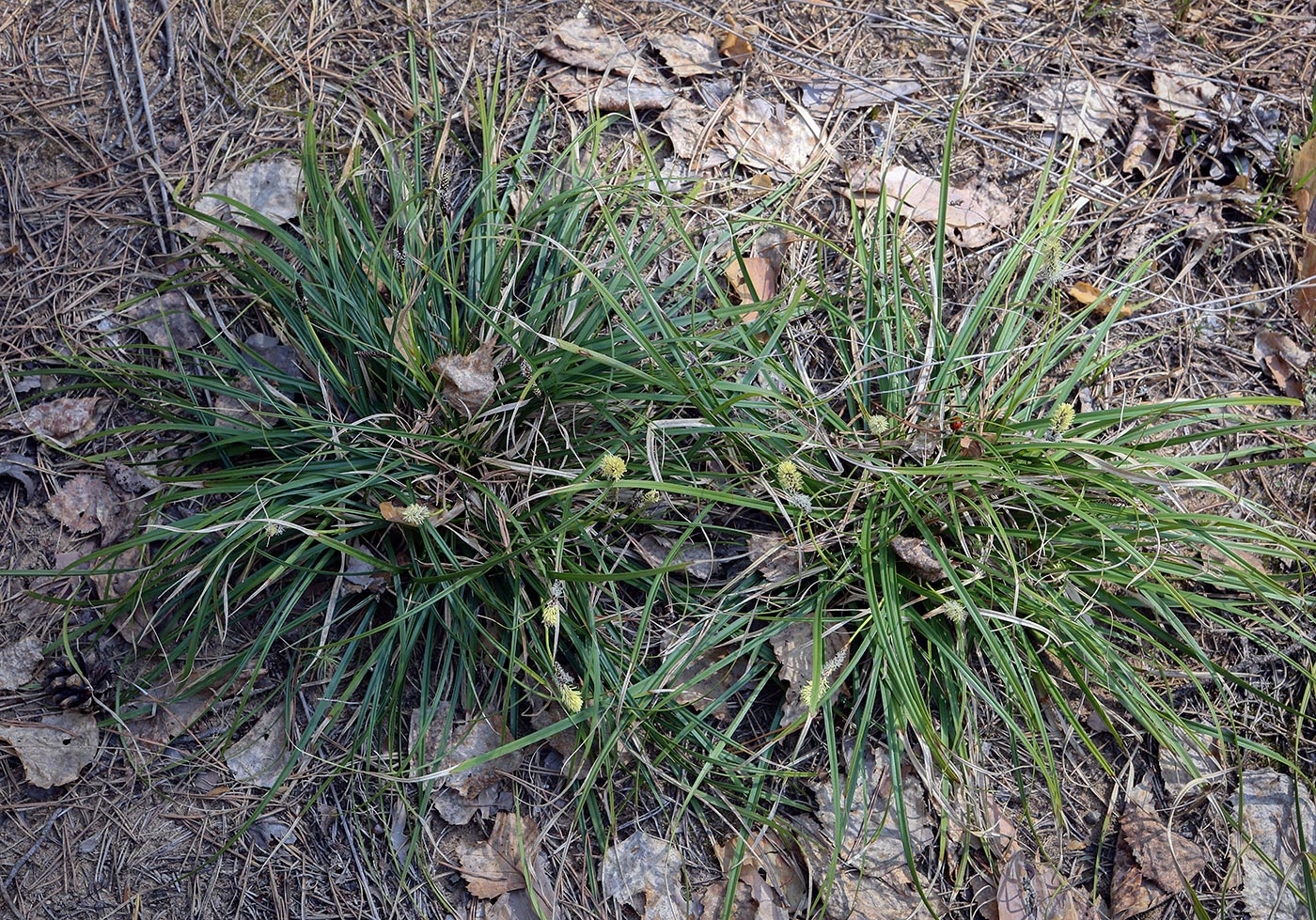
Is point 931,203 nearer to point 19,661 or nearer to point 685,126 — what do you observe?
point 685,126

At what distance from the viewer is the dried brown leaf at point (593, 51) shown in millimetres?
2498

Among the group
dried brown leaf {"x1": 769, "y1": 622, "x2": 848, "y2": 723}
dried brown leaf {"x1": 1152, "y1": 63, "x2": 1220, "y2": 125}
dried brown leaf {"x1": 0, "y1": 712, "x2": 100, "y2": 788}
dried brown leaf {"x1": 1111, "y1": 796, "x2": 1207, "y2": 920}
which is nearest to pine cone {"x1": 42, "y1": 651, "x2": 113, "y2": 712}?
dried brown leaf {"x1": 0, "y1": 712, "x2": 100, "y2": 788}

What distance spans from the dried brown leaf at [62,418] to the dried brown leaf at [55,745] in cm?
75

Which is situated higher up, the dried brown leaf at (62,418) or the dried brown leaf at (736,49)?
the dried brown leaf at (736,49)

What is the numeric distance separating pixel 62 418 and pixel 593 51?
6.18ft

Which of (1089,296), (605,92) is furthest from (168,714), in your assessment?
(1089,296)

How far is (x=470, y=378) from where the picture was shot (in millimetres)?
2070

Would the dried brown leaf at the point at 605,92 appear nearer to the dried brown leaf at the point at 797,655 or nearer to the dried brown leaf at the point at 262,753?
the dried brown leaf at the point at 797,655

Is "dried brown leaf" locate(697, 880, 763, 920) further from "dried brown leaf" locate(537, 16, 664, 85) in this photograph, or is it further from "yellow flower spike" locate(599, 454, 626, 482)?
"dried brown leaf" locate(537, 16, 664, 85)

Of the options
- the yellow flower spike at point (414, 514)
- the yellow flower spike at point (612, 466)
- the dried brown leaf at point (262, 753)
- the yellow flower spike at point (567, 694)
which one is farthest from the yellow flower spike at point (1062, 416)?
the dried brown leaf at point (262, 753)

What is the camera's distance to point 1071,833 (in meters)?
2.16

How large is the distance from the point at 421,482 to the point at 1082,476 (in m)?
1.69

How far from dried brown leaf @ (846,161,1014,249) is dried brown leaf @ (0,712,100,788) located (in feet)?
8.56

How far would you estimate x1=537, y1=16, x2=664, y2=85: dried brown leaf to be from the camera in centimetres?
250
